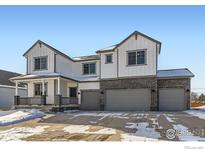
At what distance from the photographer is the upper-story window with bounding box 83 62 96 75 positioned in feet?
68.6

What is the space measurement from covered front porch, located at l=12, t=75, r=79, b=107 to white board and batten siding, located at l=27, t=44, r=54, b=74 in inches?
46.6

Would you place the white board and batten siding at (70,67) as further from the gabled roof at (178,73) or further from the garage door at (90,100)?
the gabled roof at (178,73)

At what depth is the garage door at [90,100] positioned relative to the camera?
19612 mm

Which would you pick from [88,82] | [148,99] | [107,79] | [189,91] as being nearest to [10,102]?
[88,82]

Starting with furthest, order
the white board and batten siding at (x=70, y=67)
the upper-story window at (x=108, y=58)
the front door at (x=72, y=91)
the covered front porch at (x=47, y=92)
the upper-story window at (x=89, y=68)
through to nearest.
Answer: the upper-story window at (x=89, y=68) → the front door at (x=72, y=91) → the white board and batten siding at (x=70, y=67) → the upper-story window at (x=108, y=58) → the covered front porch at (x=47, y=92)

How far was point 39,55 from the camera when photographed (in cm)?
1969

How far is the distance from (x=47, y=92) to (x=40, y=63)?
3.04 meters

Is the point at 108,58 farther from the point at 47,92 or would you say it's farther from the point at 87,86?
the point at 47,92

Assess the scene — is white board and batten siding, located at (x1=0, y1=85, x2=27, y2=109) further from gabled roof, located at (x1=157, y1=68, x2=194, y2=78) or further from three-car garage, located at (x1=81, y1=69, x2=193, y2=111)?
gabled roof, located at (x1=157, y1=68, x2=194, y2=78)

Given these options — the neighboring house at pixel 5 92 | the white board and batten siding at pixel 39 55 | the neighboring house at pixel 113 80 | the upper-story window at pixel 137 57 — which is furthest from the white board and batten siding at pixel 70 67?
the neighboring house at pixel 5 92

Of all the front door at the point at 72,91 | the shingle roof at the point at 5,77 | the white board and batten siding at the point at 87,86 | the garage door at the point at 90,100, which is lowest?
the garage door at the point at 90,100

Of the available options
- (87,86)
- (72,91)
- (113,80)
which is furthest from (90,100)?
(113,80)

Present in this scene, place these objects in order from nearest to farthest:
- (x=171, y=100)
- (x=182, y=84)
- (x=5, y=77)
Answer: (x=182, y=84), (x=171, y=100), (x=5, y=77)
